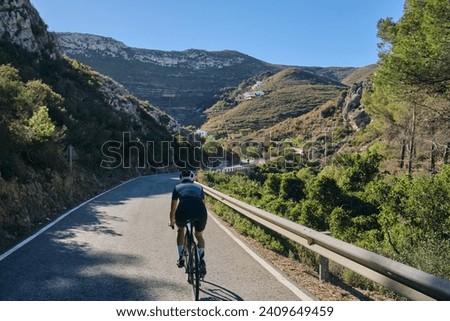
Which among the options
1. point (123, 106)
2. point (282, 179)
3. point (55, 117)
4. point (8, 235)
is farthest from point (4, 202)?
point (123, 106)

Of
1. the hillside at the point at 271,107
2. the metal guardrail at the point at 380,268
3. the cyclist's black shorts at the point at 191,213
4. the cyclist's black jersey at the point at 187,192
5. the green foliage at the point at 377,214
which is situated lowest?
the green foliage at the point at 377,214

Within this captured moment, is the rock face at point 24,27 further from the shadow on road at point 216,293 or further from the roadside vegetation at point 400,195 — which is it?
the shadow on road at point 216,293

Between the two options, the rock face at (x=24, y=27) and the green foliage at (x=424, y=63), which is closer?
the green foliage at (x=424, y=63)

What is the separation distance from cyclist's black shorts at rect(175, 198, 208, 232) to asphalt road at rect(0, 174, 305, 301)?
0.87 m

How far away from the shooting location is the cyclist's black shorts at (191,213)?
5.76m

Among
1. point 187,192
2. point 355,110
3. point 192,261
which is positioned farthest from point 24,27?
point 355,110

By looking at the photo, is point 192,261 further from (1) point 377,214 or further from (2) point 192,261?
(1) point 377,214

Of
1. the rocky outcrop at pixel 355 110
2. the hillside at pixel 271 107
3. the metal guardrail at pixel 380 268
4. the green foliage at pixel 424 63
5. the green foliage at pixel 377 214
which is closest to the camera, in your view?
the metal guardrail at pixel 380 268

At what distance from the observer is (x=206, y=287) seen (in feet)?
18.7

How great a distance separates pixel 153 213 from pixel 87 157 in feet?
44.6

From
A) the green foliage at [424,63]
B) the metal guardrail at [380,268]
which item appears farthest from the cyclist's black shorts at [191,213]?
the green foliage at [424,63]

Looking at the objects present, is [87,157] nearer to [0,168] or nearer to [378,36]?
[0,168]

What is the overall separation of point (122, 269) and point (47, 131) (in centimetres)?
1004

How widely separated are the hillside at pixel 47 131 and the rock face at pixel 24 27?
3.5 inches
